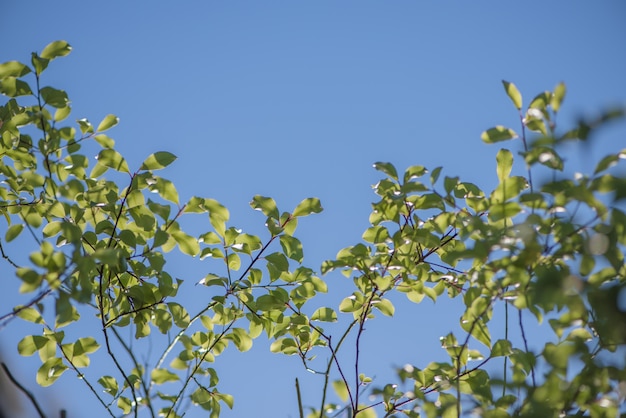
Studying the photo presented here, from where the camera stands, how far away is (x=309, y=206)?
163 centimetres

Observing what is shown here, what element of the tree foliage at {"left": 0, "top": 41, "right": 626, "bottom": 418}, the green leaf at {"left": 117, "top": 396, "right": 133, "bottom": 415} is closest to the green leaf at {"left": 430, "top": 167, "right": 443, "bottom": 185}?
the tree foliage at {"left": 0, "top": 41, "right": 626, "bottom": 418}

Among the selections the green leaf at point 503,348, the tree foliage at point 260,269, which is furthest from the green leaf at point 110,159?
the green leaf at point 503,348

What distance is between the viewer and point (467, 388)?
1547mm

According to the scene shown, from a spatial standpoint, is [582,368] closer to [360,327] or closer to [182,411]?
[360,327]

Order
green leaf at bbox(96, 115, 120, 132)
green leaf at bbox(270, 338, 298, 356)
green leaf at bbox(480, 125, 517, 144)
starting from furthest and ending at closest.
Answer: green leaf at bbox(270, 338, 298, 356) < green leaf at bbox(96, 115, 120, 132) < green leaf at bbox(480, 125, 517, 144)

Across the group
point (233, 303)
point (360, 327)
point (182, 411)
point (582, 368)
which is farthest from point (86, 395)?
point (582, 368)

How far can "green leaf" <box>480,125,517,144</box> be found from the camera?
1.30 meters

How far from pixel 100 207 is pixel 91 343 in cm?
32

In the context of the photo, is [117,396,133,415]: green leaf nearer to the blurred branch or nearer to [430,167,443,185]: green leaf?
the blurred branch

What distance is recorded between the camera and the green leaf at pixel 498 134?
1.30 m

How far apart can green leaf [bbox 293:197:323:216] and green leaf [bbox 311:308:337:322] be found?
0.25m

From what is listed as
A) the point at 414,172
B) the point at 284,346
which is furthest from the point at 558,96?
the point at 284,346

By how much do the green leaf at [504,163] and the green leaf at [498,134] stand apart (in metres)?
0.12

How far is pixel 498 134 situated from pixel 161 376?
2.76ft
